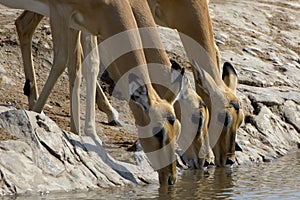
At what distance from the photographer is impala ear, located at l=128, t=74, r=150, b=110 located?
9874 millimetres

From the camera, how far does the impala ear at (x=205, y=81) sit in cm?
1171

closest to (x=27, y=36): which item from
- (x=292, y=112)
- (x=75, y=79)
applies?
(x=75, y=79)

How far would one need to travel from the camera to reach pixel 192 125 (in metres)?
11.6

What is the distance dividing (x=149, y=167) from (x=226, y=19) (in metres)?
7.16

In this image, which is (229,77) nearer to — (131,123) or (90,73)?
(131,123)

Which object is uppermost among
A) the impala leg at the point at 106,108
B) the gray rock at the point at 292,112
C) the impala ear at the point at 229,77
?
the impala ear at the point at 229,77

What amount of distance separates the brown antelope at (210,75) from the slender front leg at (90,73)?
1185 millimetres

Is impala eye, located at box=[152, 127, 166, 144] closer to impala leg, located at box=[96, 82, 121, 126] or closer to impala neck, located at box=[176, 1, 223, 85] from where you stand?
impala neck, located at box=[176, 1, 223, 85]

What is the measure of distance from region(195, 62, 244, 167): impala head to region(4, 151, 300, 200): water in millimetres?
220

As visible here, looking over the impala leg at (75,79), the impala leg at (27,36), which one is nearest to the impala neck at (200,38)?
the impala leg at (75,79)

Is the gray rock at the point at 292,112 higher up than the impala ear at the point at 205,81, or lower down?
lower down

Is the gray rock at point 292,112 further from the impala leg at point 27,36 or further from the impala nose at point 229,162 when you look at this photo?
the impala leg at point 27,36

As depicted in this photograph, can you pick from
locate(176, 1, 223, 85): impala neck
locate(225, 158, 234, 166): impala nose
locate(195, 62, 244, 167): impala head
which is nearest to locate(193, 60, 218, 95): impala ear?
locate(195, 62, 244, 167): impala head

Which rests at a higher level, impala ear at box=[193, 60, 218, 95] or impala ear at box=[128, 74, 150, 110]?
impala ear at box=[128, 74, 150, 110]
